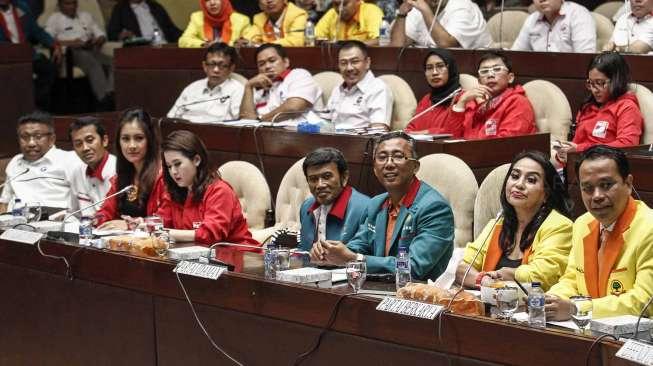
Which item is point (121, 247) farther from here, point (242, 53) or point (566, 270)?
point (242, 53)

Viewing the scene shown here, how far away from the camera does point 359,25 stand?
25.8 feet

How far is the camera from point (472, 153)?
217 inches

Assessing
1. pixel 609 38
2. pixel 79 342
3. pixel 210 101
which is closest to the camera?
pixel 79 342

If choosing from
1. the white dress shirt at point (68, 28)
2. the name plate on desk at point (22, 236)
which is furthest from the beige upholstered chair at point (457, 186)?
the white dress shirt at point (68, 28)

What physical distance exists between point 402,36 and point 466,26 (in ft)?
1.34

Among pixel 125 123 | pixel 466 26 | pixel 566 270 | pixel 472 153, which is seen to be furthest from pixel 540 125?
pixel 566 270

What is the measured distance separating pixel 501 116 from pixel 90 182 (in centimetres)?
205

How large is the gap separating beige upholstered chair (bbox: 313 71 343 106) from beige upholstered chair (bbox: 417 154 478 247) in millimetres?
2065

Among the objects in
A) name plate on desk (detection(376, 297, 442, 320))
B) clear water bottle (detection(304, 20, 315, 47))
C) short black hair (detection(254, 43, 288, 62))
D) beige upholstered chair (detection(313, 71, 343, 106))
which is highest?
clear water bottle (detection(304, 20, 315, 47))

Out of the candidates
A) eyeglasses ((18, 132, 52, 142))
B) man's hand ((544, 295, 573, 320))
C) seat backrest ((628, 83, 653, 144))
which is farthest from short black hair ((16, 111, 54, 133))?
man's hand ((544, 295, 573, 320))

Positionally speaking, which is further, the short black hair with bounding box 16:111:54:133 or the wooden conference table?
the short black hair with bounding box 16:111:54:133

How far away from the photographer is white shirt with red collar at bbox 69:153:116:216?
6.07 meters

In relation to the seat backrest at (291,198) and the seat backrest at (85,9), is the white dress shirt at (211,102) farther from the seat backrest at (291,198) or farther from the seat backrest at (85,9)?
the seat backrest at (85,9)

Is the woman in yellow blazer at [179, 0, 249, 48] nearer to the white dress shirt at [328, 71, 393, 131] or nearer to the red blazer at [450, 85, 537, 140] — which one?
the white dress shirt at [328, 71, 393, 131]
